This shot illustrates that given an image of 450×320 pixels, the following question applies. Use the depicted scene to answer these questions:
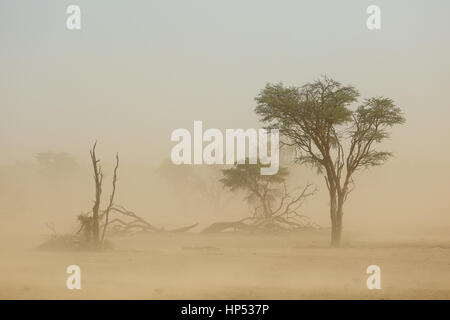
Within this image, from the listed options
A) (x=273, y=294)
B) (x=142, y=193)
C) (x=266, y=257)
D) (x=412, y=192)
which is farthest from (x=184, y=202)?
(x=273, y=294)

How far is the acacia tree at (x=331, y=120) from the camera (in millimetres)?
25219

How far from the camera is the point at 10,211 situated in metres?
60.0

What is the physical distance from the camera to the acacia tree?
2522 centimetres

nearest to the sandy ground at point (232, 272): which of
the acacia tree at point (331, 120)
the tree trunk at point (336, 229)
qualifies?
the tree trunk at point (336, 229)

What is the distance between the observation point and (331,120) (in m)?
25.3

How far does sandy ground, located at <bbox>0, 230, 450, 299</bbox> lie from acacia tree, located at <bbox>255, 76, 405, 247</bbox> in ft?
11.8

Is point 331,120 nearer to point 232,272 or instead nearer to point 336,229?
point 336,229

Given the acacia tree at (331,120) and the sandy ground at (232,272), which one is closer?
the sandy ground at (232,272)

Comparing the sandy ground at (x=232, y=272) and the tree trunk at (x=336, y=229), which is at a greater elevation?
the tree trunk at (x=336, y=229)

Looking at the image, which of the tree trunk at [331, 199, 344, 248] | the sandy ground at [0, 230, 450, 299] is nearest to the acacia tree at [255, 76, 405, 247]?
the tree trunk at [331, 199, 344, 248]

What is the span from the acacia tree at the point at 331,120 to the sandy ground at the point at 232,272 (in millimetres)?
3594

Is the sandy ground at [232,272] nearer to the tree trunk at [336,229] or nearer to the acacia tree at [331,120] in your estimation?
the tree trunk at [336,229]

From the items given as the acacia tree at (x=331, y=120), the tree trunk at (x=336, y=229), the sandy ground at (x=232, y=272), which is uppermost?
the acacia tree at (x=331, y=120)
